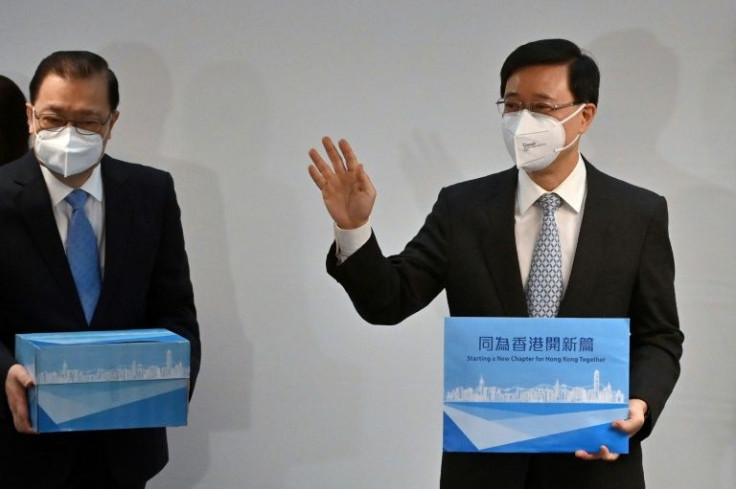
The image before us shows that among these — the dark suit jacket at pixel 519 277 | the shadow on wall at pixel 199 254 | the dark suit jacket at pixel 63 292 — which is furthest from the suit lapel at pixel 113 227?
the shadow on wall at pixel 199 254

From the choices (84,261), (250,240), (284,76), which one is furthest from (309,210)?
(84,261)

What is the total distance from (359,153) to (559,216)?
1068 millimetres

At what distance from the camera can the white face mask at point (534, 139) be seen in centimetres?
225

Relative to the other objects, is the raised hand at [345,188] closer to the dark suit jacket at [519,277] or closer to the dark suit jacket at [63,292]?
the dark suit jacket at [519,277]

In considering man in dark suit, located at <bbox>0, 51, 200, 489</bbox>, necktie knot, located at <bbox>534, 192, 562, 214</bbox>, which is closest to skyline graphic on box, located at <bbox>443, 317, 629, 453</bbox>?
necktie knot, located at <bbox>534, 192, 562, 214</bbox>

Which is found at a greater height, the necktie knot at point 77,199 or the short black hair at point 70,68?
the short black hair at point 70,68

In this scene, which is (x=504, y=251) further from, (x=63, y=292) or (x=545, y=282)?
(x=63, y=292)

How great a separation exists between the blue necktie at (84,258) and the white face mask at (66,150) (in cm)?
9

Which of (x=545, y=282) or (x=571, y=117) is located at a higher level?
(x=571, y=117)

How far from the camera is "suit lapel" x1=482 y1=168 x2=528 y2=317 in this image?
2170mm

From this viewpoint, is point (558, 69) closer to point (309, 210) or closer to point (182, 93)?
point (309, 210)

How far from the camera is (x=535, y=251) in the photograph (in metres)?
2.19

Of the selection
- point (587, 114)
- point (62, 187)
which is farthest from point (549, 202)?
point (62, 187)

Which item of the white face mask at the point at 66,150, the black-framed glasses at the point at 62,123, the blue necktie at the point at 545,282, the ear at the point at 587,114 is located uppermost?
the ear at the point at 587,114
